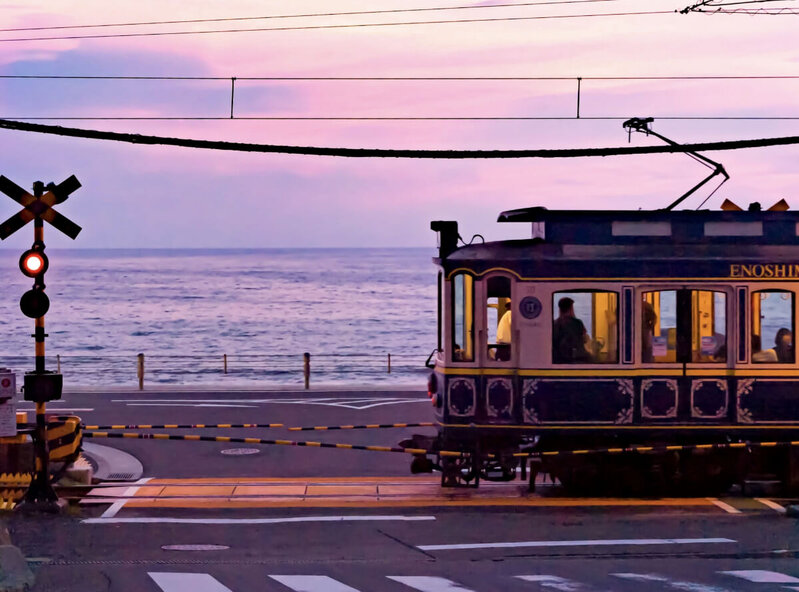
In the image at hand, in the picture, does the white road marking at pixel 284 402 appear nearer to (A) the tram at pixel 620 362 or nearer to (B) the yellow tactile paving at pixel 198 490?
(B) the yellow tactile paving at pixel 198 490

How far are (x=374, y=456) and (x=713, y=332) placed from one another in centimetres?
643

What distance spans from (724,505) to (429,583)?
5.79m

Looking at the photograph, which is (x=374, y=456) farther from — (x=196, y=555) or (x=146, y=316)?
(x=146, y=316)

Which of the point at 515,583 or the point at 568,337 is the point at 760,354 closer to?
the point at 568,337

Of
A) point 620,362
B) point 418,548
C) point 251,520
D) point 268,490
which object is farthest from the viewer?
point 268,490

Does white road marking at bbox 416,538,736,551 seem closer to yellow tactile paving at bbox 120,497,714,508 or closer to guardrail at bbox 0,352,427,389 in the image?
yellow tactile paving at bbox 120,497,714,508

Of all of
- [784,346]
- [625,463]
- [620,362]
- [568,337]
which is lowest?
[625,463]

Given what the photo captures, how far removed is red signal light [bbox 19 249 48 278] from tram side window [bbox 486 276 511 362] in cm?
583

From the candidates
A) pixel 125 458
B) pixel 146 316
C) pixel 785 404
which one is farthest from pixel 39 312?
pixel 146 316

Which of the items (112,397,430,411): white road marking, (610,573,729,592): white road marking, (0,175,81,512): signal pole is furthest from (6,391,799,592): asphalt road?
(112,397,430,411): white road marking

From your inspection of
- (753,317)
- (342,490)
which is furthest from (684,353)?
(342,490)

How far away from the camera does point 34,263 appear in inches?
592

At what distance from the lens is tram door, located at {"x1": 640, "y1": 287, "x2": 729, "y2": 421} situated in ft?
52.1

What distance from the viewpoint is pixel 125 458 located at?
19.7 meters
